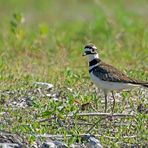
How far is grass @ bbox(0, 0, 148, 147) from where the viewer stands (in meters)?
7.14

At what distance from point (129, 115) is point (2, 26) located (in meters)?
7.02

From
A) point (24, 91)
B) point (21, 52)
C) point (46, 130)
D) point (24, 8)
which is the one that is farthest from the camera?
point (24, 8)

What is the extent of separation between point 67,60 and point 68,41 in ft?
5.54

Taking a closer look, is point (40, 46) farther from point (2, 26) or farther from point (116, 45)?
point (2, 26)

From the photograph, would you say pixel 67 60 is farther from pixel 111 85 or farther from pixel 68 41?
pixel 111 85

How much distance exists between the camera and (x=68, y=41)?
39.5ft

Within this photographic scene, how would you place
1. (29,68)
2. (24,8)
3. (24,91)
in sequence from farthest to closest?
(24,8)
(29,68)
(24,91)

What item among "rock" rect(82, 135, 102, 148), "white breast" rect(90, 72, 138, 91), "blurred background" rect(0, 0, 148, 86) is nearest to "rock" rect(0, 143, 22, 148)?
"rock" rect(82, 135, 102, 148)

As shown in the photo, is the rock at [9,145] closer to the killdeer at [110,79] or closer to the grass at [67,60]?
the grass at [67,60]

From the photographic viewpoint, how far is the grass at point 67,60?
7.14m

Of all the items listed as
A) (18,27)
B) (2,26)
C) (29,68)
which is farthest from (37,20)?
(29,68)

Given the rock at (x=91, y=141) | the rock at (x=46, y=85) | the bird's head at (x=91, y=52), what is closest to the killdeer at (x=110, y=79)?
the bird's head at (x=91, y=52)

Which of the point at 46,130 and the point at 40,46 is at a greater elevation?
the point at 40,46

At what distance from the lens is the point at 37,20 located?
16.1 m
